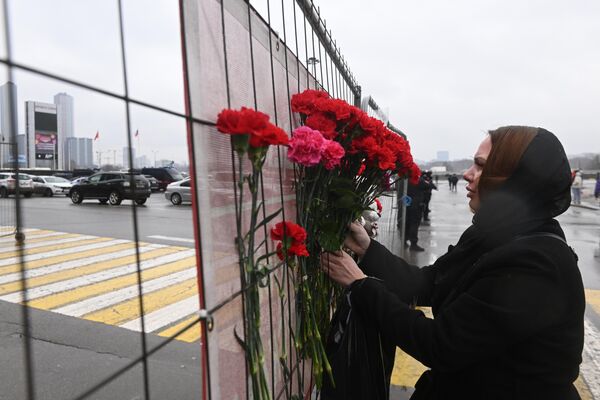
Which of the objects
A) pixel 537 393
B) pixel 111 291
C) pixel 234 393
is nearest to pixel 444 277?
pixel 537 393

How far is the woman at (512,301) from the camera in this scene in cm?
118

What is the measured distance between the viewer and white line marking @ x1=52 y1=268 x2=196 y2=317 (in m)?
4.56

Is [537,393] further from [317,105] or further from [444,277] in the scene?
[317,105]

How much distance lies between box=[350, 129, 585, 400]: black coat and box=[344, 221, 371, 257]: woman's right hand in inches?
17.8

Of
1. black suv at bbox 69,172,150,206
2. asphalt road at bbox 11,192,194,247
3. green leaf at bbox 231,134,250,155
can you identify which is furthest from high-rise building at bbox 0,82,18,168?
black suv at bbox 69,172,150,206

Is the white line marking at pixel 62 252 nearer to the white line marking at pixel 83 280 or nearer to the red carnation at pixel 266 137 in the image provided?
the white line marking at pixel 83 280

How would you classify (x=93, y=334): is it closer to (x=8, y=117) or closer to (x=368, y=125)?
(x=368, y=125)

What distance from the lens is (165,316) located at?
445 centimetres

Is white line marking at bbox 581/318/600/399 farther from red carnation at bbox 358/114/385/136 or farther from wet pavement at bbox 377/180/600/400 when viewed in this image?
red carnation at bbox 358/114/385/136

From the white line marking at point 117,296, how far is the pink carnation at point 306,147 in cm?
406

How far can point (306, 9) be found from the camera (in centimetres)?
181

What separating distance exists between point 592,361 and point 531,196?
2.81m

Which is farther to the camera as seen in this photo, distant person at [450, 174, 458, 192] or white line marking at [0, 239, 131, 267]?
distant person at [450, 174, 458, 192]

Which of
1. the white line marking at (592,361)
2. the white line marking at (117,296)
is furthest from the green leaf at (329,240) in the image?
the white line marking at (117,296)
